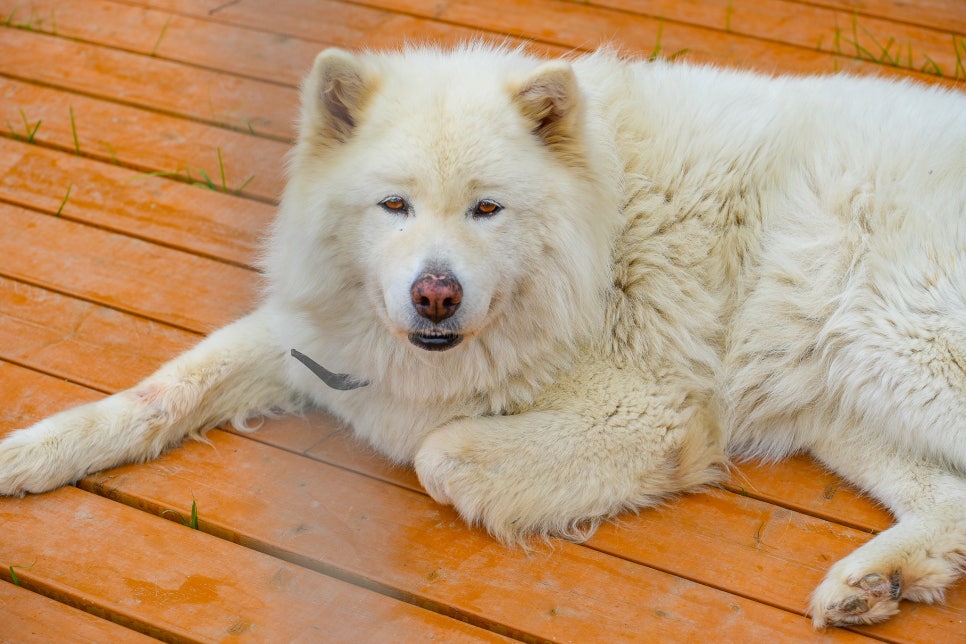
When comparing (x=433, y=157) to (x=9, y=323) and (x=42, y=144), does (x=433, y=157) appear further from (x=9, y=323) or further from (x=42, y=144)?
(x=42, y=144)

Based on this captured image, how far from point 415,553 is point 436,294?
2.21 feet

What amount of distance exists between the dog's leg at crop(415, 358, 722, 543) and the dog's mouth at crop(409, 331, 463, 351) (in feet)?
0.94

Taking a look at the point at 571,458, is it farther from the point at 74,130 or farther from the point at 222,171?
the point at 74,130

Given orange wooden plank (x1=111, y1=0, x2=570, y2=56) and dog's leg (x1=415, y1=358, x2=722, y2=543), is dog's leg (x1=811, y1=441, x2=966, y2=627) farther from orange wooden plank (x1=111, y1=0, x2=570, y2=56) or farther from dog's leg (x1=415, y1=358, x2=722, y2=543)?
orange wooden plank (x1=111, y1=0, x2=570, y2=56)

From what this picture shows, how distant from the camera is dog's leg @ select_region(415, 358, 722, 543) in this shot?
8.15 feet

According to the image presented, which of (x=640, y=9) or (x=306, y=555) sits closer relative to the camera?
(x=306, y=555)

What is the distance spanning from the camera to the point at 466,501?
248 cm

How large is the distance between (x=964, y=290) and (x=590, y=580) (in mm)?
1173

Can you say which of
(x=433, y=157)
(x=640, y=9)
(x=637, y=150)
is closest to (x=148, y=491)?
(x=433, y=157)

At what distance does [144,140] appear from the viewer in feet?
12.9

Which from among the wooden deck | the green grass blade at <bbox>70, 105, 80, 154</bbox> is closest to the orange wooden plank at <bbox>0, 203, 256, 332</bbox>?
the wooden deck

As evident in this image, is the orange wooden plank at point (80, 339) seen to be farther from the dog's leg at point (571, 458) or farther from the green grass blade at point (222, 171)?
the dog's leg at point (571, 458)

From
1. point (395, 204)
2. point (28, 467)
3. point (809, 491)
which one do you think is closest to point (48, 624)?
point (28, 467)

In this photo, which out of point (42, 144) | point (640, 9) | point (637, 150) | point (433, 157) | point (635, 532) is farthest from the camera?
point (640, 9)
